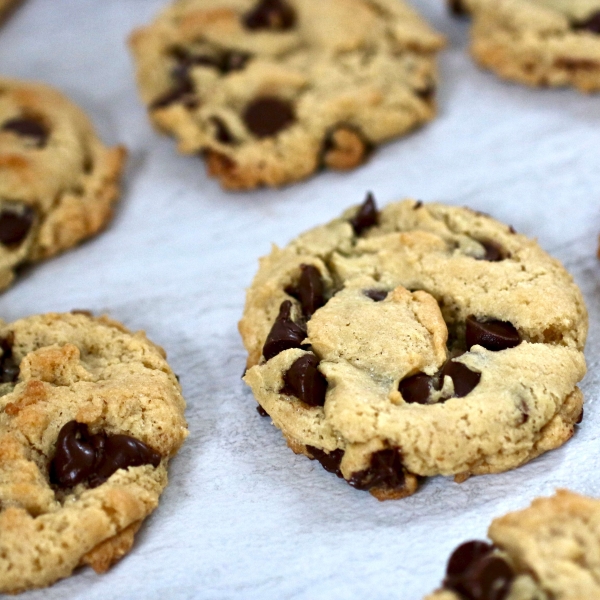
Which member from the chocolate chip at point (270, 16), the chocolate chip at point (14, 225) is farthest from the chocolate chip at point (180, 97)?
Answer: the chocolate chip at point (14, 225)

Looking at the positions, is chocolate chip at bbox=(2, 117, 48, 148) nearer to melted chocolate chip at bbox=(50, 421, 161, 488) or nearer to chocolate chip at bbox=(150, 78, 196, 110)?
chocolate chip at bbox=(150, 78, 196, 110)

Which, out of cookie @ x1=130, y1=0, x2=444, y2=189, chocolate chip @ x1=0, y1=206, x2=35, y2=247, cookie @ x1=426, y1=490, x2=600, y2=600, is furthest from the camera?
cookie @ x1=130, y1=0, x2=444, y2=189

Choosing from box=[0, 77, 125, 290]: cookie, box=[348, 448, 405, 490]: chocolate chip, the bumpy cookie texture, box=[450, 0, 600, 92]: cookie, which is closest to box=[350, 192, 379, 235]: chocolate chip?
the bumpy cookie texture

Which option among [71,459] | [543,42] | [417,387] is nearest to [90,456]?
[71,459]

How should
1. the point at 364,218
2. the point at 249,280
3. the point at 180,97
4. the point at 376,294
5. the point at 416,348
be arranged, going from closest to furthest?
1. the point at 416,348
2. the point at 376,294
3. the point at 364,218
4. the point at 249,280
5. the point at 180,97

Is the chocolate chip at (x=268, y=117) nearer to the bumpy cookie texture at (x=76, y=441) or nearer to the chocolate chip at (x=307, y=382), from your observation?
the bumpy cookie texture at (x=76, y=441)

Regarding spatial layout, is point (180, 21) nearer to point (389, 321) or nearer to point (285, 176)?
point (285, 176)

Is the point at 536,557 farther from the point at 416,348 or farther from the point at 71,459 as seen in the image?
the point at 71,459
